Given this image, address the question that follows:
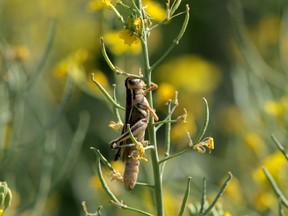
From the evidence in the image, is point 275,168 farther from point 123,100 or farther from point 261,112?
point 123,100

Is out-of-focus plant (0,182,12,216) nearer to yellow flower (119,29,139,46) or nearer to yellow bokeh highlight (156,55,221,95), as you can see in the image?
yellow flower (119,29,139,46)

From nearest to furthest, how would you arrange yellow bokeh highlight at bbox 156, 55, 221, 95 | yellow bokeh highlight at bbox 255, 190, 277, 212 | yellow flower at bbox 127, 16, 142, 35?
yellow flower at bbox 127, 16, 142, 35 < yellow bokeh highlight at bbox 255, 190, 277, 212 < yellow bokeh highlight at bbox 156, 55, 221, 95

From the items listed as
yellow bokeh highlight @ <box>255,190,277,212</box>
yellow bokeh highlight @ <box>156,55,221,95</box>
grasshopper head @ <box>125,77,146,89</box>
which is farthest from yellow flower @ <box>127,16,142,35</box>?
yellow bokeh highlight @ <box>156,55,221,95</box>

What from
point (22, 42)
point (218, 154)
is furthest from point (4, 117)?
point (218, 154)

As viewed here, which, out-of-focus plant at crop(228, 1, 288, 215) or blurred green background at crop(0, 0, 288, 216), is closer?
out-of-focus plant at crop(228, 1, 288, 215)

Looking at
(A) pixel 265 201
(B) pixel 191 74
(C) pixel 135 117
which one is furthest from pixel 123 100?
(B) pixel 191 74

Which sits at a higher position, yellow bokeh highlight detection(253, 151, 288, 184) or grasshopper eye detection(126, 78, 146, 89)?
grasshopper eye detection(126, 78, 146, 89)
